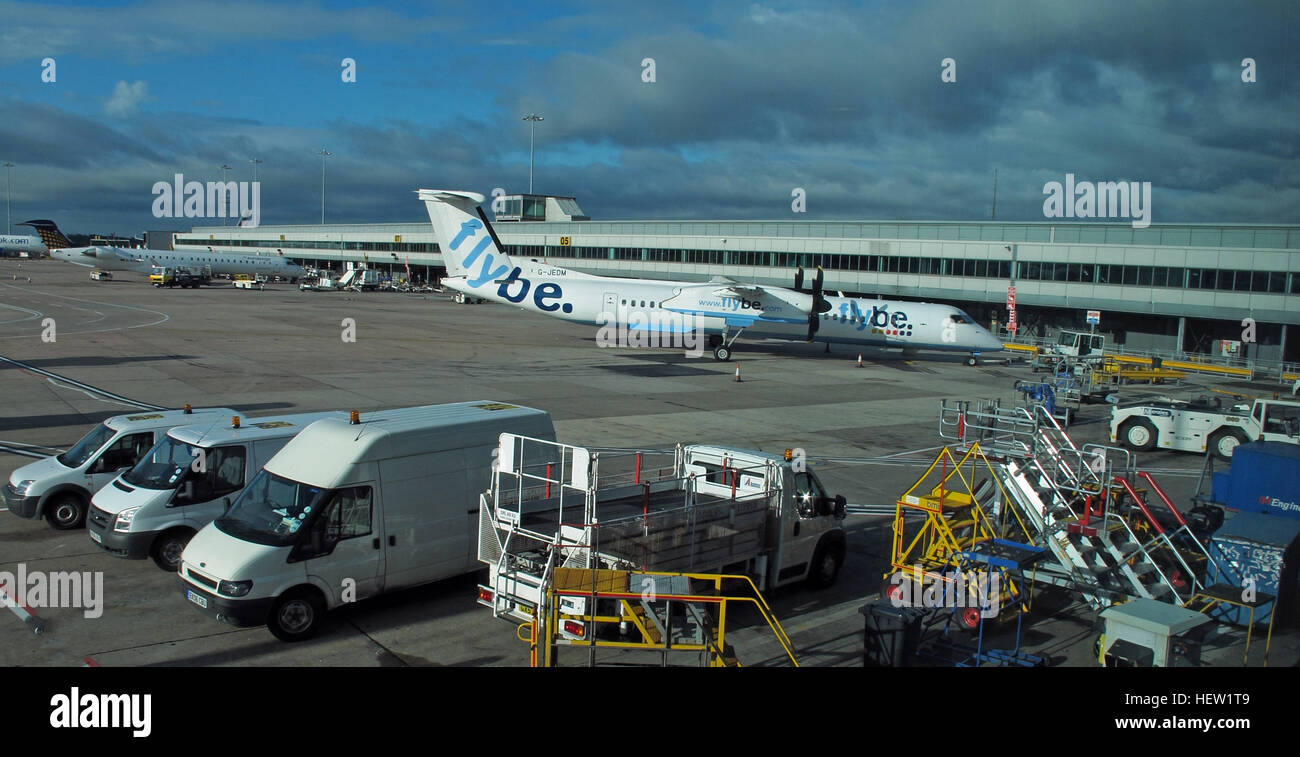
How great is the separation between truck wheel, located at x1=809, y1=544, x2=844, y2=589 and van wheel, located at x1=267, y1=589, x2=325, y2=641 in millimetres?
6628

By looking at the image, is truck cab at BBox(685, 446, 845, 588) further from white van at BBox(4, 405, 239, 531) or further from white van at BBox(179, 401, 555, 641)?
white van at BBox(4, 405, 239, 531)

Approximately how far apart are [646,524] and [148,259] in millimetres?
98397

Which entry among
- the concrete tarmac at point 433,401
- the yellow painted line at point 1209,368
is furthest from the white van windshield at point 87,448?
the yellow painted line at point 1209,368

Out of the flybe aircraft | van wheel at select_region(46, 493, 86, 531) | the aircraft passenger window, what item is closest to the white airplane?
the aircraft passenger window

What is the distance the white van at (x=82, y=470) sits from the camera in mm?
13000

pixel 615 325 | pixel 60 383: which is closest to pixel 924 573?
pixel 60 383

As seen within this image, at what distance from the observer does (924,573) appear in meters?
10.6

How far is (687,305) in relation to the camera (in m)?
41.6

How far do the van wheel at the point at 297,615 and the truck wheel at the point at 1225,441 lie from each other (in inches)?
881

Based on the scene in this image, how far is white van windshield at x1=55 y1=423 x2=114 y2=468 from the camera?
44.6 ft

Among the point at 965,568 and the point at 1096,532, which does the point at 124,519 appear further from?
the point at 1096,532

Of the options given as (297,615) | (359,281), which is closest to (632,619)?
(297,615)
